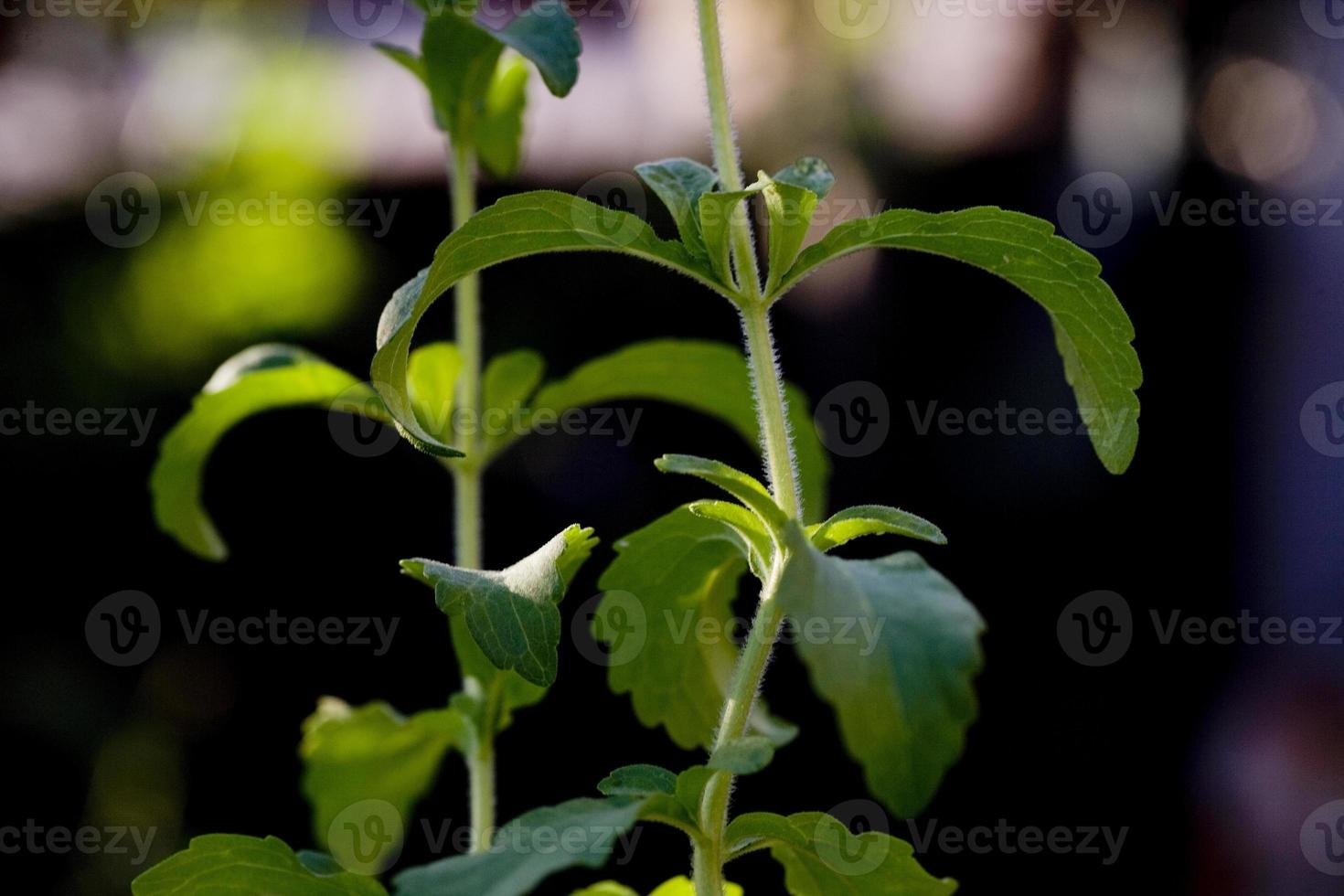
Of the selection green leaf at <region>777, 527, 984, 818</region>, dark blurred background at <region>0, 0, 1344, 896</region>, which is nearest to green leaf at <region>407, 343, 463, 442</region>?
green leaf at <region>777, 527, 984, 818</region>

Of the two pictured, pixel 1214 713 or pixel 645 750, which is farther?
pixel 1214 713

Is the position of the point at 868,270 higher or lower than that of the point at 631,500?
higher

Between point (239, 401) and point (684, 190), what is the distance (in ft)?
0.90

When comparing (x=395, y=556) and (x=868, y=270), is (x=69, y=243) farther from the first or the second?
(x=868, y=270)

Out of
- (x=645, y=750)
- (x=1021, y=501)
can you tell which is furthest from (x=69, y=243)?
(x=1021, y=501)

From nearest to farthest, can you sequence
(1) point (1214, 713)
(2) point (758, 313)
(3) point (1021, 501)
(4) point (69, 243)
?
1. (2) point (758, 313)
2. (4) point (69, 243)
3. (3) point (1021, 501)
4. (1) point (1214, 713)

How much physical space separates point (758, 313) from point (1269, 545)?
1.53m

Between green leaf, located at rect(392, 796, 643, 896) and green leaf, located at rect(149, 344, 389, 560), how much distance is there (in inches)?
9.8

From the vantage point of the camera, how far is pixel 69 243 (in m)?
1.32

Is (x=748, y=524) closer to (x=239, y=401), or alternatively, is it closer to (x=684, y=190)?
(x=684, y=190)

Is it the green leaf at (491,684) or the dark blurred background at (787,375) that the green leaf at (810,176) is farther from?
the dark blurred background at (787,375)

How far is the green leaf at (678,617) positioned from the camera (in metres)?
0.45

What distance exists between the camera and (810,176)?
42cm

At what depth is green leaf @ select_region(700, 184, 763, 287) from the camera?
14.5 inches
